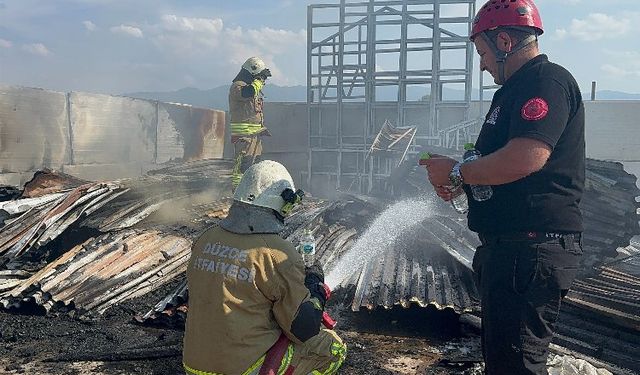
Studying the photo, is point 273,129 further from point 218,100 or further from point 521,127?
point 218,100

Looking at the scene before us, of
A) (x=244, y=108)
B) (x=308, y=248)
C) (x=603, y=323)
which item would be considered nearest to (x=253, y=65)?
(x=244, y=108)

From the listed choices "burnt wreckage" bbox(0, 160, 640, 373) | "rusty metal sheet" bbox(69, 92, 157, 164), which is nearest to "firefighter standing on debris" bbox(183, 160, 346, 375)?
"burnt wreckage" bbox(0, 160, 640, 373)

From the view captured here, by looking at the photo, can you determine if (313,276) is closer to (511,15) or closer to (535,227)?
(535,227)

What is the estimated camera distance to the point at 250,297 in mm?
2318

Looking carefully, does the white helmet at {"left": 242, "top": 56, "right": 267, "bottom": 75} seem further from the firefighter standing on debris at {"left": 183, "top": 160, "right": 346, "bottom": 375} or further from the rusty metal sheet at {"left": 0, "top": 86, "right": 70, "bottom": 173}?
the firefighter standing on debris at {"left": 183, "top": 160, "right": 346, "bottom": 375}

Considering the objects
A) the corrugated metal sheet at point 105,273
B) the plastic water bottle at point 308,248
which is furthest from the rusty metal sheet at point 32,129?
the plastic water bottle at point 308,248

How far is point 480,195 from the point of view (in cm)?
245

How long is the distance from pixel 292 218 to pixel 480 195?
198 inches

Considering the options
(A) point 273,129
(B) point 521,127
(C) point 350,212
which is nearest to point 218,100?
(A) point 273,129

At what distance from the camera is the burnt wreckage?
4.57 metres

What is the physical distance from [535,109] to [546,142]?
154mm

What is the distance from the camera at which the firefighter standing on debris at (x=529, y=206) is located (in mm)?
2191

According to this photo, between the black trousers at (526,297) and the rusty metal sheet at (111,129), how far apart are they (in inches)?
369

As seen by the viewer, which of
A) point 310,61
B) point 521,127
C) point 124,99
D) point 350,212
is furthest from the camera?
point 310,61
